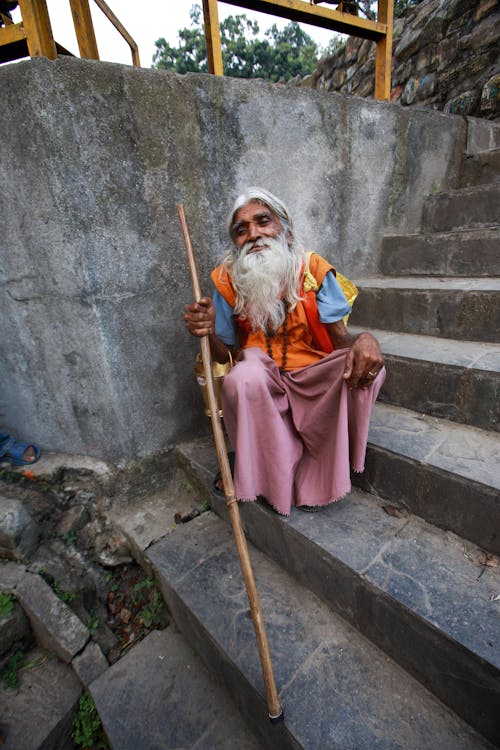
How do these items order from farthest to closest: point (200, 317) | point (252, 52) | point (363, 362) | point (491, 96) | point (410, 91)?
point (252, 52), point (410, 91), point (491, 96), point (200, 317), point (363, 362)

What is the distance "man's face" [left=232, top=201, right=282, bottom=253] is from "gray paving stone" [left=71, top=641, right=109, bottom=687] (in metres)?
2.50

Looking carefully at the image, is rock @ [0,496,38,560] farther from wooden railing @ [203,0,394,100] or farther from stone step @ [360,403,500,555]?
wooden railing @ [203,0,394,100]

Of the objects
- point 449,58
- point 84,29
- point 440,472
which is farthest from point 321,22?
point 440,472

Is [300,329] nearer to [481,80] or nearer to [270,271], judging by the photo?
[270,271]

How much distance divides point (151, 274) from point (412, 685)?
102 inches

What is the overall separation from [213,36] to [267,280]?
1748mm

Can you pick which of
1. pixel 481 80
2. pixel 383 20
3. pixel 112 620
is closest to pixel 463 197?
pixel 383 20

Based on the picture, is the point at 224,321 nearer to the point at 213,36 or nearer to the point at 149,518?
the point at 149,518

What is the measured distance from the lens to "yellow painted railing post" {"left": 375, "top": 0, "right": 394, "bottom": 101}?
313 cm

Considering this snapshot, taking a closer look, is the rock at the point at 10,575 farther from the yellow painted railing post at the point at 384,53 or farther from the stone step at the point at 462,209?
the yellow painted railing post at the point at 384,53

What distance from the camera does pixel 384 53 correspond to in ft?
10.7

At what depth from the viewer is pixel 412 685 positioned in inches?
62.8

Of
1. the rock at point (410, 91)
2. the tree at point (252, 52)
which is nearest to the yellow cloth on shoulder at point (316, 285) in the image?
the rock at point (410, 91)

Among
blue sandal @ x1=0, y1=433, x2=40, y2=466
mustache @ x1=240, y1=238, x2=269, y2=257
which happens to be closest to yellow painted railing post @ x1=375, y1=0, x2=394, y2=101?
mustache @ x1=240, y1=238, x2=269, y2=257
